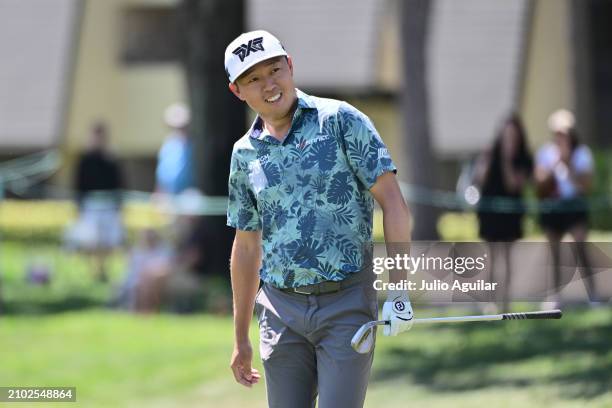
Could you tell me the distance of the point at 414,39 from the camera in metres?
19.5

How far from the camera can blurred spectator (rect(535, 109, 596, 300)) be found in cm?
1361

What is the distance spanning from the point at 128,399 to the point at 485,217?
4.49m

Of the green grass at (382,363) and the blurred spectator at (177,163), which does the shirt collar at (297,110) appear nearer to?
the green grass at (382,363)

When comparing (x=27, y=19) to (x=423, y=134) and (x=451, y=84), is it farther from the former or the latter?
(x=423, y=134)

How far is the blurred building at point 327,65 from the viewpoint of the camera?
974 inches

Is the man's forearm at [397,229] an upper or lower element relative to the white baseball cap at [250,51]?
lower

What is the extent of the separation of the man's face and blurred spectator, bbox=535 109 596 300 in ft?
28.0

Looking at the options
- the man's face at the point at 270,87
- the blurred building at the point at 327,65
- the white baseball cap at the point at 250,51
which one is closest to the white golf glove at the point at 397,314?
the man's face at the point at 270,87

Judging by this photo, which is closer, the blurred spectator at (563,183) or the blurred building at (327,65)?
the blurred spectator at (563,183)

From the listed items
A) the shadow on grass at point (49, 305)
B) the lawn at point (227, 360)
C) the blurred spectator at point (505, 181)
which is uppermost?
the blurred spectator at point (505, 181)

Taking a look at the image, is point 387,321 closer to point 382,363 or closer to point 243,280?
point 243,280

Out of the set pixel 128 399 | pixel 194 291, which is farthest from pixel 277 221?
pixel 194 291

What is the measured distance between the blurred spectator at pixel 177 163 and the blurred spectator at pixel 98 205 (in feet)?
2.85

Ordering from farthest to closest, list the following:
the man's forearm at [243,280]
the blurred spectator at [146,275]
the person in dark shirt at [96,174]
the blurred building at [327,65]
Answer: the blurred building at [327,65], the person in dark shirt at [96,174], the blurred spectator at [146,275], the man's forearm at [243,280]
